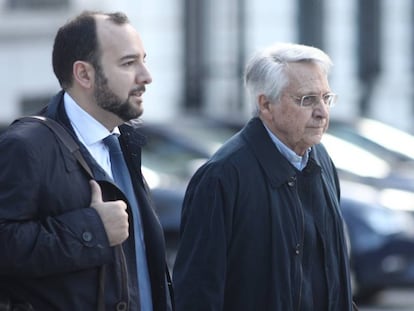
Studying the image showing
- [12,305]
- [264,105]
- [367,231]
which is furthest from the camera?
[367,231]

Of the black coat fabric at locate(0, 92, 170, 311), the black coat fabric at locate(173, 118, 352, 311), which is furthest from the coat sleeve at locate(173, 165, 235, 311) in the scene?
the black coat fabric at locate(0, 92, 170, 311)

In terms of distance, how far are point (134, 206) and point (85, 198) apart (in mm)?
292

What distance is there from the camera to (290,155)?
192 inches

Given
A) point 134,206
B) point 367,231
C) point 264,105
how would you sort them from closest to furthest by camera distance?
1. point 134,206
2. point 264,105
3. point 367,231

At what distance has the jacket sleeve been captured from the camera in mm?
3891

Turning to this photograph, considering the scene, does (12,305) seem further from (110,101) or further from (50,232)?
(110,101)

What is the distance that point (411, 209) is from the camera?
36.6 ft

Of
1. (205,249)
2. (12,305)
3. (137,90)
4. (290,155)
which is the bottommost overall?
(205,249)

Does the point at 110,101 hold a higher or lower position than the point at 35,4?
higher

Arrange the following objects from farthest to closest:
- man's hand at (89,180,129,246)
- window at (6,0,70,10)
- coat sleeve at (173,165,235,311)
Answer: window at (6,0,70,10)
coat sleeve at (173,165,235,311)
man's hand at (89,180,129,246)

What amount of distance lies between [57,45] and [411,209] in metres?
7.29

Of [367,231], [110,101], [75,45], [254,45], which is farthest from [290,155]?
[254,45]

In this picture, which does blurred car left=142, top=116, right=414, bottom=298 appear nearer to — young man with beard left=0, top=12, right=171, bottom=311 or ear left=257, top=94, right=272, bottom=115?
ear left=257, top=94, right=272, bottom=115

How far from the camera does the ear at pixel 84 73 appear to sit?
420cm
